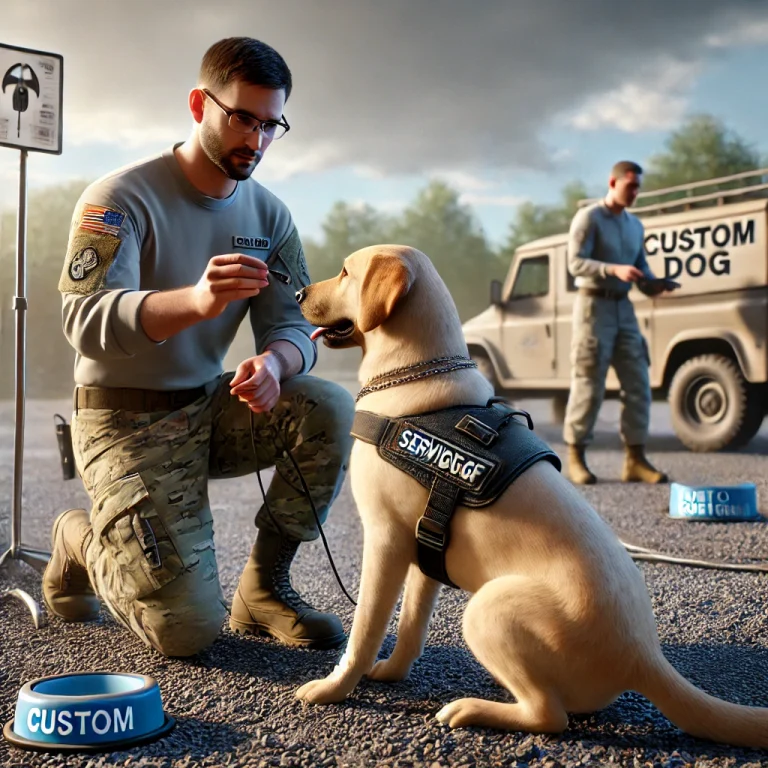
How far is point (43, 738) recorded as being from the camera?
154cm

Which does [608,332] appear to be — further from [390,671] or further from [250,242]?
[390,671]

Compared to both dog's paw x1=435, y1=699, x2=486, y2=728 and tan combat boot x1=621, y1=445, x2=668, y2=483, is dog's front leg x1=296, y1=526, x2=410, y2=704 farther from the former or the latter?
tan combat boot x1=621, y1=445, x2=668, y2=483

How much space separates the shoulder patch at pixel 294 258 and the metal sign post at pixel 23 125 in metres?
0.97

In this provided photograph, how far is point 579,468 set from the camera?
530 centimetres

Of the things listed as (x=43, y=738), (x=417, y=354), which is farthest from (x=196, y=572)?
(x=417, y=354)

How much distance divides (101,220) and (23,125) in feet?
3.48

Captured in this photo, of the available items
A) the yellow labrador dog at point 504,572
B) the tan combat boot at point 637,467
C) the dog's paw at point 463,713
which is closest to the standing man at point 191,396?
the yellow labrador dog at point 504,572

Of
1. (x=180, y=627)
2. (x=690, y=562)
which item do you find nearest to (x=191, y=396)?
(x=180, y=627)

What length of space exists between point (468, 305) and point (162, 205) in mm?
4635

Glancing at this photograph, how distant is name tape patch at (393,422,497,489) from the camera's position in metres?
1.60

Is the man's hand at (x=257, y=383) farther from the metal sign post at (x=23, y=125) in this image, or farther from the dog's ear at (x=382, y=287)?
the metal sign post at (x=23, y=125)

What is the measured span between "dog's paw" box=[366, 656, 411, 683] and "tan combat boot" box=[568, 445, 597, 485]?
3.55 metres

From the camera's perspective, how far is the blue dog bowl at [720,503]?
3971mm

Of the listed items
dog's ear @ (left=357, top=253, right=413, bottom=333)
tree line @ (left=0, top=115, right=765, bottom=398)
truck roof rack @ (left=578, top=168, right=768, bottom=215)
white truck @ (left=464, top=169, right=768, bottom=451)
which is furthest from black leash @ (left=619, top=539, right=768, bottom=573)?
truck roof rack @ (left=578, top=168, right=768, bottom=215)
